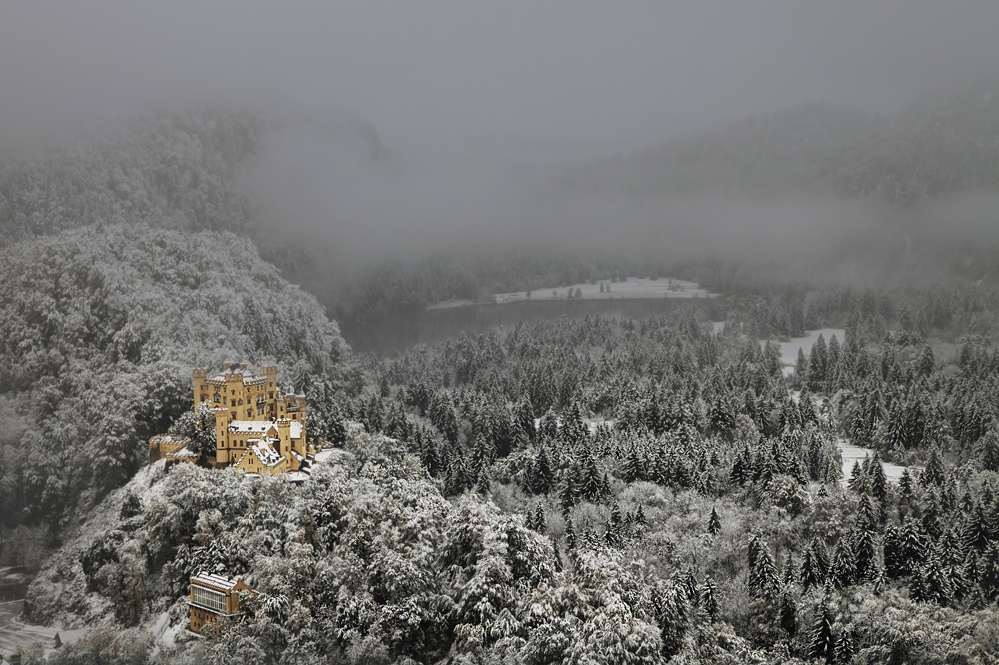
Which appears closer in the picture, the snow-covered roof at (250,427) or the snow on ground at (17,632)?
the snow on ground at (17,632)

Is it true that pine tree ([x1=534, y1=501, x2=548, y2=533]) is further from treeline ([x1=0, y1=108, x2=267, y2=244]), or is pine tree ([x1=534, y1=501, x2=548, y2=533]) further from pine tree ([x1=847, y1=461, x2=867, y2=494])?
treeline ([x1=0, y1=108, x2=267, y2=244])

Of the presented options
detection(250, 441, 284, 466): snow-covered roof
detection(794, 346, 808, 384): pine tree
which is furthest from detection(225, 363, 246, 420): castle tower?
detection(794, 346, 808, 384): pine tree

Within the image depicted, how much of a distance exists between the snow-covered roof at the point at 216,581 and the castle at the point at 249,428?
51.5ft

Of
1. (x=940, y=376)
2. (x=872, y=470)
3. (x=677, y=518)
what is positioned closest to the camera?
(x=677, y=518)

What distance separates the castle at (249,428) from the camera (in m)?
69.0

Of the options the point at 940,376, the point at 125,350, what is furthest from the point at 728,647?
the point at 940,376

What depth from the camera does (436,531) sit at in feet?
177

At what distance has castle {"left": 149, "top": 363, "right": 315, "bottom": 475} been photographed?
69.0 meters

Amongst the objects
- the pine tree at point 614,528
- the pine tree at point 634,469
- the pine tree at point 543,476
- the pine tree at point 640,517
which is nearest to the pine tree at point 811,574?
the pine tree at point 640,517

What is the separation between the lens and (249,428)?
231ft

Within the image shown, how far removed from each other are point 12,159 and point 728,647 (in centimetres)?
13357

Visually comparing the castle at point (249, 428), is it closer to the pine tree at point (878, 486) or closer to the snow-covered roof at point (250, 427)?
the snow-covered roof at point (250, 427)

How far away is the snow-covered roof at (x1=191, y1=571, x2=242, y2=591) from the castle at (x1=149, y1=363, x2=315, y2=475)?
15.7m

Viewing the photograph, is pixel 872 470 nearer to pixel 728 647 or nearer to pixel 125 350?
pixel 728 647
